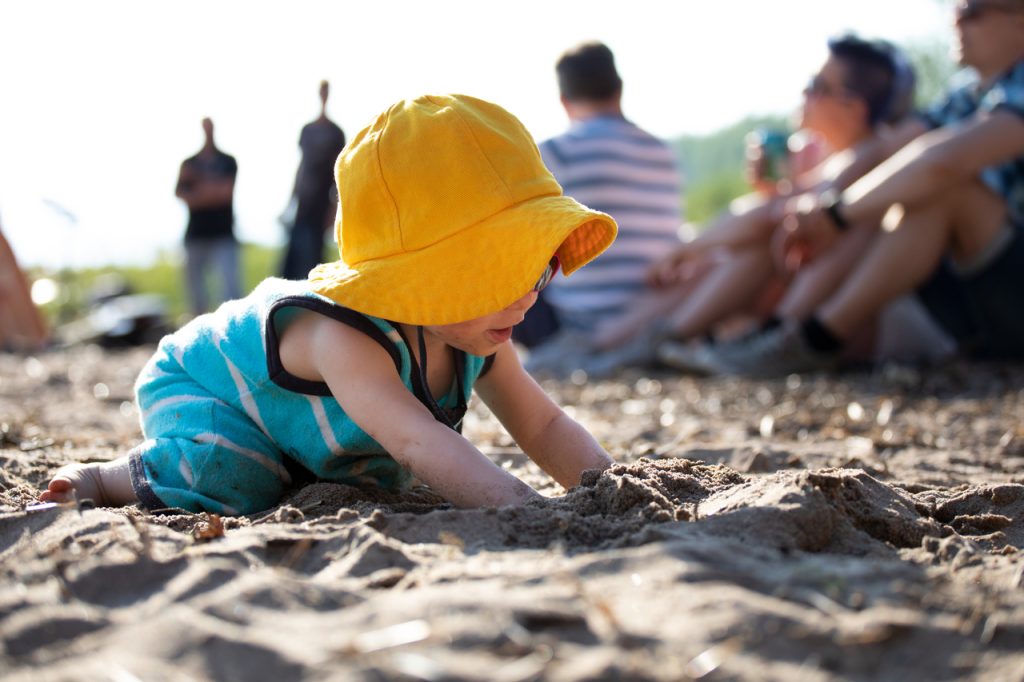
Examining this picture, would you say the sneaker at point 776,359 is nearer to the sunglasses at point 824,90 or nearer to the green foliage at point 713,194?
the sunglasses at point 824,90

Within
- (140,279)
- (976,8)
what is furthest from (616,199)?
(140,279)

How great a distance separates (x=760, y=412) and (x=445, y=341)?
2367 millimetres

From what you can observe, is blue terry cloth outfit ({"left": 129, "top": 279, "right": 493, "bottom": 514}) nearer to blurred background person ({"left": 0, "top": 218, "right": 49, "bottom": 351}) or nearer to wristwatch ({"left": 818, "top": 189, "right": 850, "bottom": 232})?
wristwatch ({"left": 818, "top": 189, "right": 850, "bottom": 232})

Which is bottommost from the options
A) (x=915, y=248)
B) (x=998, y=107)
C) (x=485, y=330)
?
(x=915, y=248)

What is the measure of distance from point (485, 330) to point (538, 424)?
0.42 meters

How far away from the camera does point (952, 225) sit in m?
5.23

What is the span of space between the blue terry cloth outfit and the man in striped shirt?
362cm

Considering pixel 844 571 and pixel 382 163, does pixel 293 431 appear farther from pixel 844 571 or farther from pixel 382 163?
pixel 844 571

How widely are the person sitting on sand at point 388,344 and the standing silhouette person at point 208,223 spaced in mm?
4818

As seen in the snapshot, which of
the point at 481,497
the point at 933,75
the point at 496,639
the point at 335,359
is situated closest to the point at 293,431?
the point at 335,359

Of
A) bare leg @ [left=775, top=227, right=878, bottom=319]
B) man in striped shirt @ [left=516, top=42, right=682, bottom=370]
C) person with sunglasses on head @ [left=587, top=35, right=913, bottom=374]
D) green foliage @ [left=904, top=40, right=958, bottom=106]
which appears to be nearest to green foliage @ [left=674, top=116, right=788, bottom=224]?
green foliage @ [left=904, top=40, right=958, bottom=106]

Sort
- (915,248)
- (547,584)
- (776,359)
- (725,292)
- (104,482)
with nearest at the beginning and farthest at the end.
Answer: (547,584), (104,482), (915,248), (776,359), (725,292)

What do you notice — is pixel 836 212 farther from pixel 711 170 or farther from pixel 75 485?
pixel 711 170

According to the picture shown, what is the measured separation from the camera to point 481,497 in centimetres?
216
